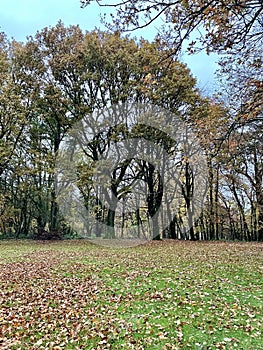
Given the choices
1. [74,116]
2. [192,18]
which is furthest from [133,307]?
Answer: [74,116]

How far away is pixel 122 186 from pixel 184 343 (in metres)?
16.1

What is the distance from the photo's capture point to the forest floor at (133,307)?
386 centimetres

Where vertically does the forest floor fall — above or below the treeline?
below

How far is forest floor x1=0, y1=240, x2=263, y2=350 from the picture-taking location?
12.7 ft

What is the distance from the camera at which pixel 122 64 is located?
18.7 metres

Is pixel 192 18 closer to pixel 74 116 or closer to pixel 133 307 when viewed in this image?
pixel 133 307

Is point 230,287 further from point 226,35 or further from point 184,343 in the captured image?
point 226,35

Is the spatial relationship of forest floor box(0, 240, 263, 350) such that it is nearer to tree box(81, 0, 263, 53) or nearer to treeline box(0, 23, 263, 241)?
tree box(81, 0, 263, 53)

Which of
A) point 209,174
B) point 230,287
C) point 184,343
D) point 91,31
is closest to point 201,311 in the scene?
point 184,343

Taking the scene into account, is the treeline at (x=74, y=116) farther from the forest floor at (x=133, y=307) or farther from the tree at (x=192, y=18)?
the tree at (x=192, y=18)

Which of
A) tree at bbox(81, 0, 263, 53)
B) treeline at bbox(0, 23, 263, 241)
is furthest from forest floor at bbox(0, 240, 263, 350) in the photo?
treeline at bbox(0, 23, 263, 241)

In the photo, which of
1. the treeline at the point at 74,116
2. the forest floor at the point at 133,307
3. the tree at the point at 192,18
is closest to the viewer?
the forest floor at the point at 133,307

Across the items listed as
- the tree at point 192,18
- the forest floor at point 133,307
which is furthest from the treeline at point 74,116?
the tree at point 192,18

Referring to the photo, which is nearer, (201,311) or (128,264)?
(201,311)
